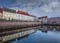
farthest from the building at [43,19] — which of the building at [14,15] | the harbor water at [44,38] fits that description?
the harbor water at [44,38]

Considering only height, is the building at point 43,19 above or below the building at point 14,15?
below

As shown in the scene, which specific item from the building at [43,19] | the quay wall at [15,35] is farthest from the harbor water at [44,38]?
the building at [43,19]

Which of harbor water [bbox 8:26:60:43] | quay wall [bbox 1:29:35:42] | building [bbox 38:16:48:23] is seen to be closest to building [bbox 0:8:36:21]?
building [bbox 38:16:48:23]

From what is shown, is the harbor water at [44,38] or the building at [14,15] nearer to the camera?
the building at [14,15]

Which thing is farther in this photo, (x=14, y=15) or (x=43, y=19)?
(x=43, y=19)

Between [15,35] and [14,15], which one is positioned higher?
Answer: [14,15]

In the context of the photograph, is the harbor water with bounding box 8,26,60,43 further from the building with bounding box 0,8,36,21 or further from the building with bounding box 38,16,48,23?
the building with bounding box 0,8,36,21

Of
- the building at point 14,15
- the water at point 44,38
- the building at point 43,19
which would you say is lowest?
the water at point 44,38

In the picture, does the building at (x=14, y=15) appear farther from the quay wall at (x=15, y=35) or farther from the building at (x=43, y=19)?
the quay wall at (x=15, y=35)

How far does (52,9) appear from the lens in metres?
2.88

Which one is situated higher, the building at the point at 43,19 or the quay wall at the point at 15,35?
the building at the point at 43,19

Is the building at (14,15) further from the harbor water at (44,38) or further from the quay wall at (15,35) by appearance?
the harbor water at (44,38)

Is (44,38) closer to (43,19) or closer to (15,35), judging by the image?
(43,19)

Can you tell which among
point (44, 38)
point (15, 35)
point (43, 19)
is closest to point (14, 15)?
point (15, 35)
